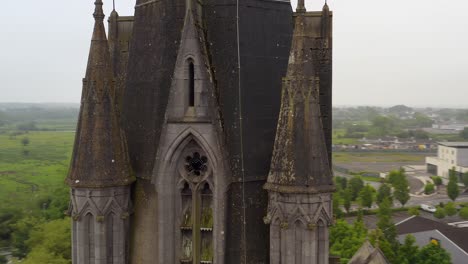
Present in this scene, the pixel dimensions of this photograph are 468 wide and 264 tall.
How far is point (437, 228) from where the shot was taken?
6481 cm

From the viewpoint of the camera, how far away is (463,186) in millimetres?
125812

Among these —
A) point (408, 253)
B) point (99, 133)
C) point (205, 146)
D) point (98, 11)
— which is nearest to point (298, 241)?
point (205, 146)

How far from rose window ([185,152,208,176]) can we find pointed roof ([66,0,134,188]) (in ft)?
4.32

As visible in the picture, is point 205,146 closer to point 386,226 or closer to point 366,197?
point 386,226

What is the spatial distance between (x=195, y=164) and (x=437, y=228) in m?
63.6

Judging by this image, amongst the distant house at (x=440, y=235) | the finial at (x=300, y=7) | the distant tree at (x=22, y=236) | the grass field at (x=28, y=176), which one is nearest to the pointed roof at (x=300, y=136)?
the finial at (x=300, y=7)

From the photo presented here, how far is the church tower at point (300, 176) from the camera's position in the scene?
29.4ft

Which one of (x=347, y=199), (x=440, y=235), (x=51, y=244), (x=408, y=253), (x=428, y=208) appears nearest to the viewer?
(x=408, y=253)

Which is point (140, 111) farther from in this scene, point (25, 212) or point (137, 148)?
point (25, 212)

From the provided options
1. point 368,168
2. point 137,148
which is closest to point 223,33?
point 137,148

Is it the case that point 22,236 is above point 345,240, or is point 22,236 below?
below

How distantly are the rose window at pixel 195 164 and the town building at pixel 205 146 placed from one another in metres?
0.02

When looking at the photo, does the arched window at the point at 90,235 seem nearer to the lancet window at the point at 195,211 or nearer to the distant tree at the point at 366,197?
the lancet window at the point at 195,211

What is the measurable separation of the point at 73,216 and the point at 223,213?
3193 mm
